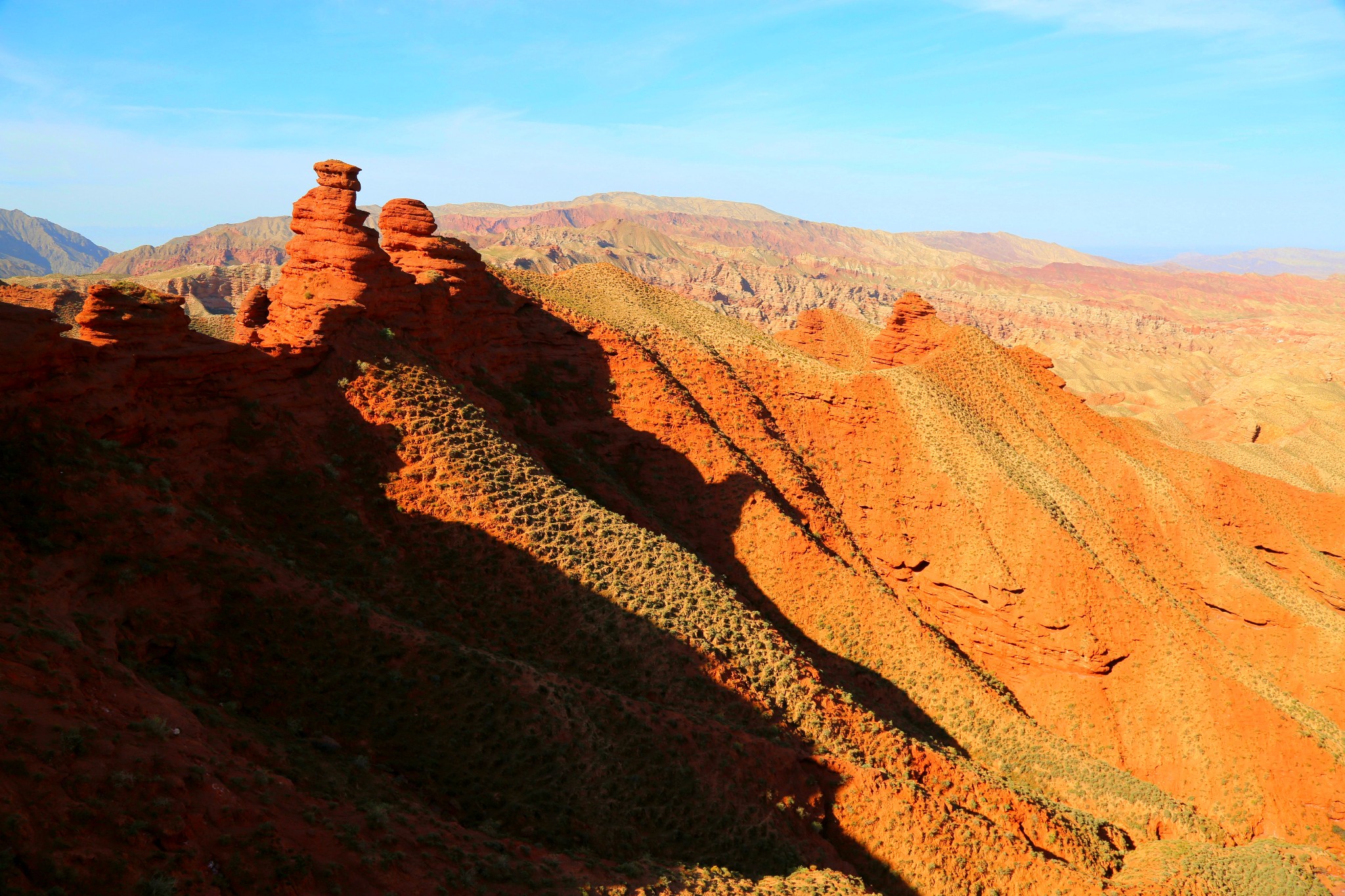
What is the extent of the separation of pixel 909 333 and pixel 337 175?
3419 centimetres

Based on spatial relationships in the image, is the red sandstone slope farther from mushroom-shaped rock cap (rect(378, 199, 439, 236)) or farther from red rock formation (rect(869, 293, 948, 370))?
red rock formation (rect(869, 293, 948, 370))

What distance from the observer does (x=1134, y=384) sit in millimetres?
133625

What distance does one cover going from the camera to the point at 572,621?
787 inches

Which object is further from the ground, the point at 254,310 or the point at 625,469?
the point at 254,310

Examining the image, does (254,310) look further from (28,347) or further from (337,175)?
(28,347)

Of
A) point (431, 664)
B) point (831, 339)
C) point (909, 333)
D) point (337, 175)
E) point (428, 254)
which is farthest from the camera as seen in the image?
point (831, 339)

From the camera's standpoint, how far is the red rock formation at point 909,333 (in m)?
44.6

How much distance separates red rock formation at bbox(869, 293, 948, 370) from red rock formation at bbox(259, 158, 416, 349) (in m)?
32.0

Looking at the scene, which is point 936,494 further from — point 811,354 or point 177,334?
point 177,334

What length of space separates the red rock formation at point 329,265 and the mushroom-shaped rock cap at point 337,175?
2 cm

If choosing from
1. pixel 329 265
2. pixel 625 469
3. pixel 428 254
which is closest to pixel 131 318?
pixel 329 265

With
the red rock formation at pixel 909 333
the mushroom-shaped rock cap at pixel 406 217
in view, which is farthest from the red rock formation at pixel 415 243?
the red rock formation at pixel 909 333

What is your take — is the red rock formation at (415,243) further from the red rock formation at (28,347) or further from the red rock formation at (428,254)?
the red rock formation at (28,347)

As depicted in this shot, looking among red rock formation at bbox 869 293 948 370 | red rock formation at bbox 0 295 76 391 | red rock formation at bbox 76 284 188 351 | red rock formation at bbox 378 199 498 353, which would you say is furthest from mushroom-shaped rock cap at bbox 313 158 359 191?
red rock formation at bbox 869 293 948 370
